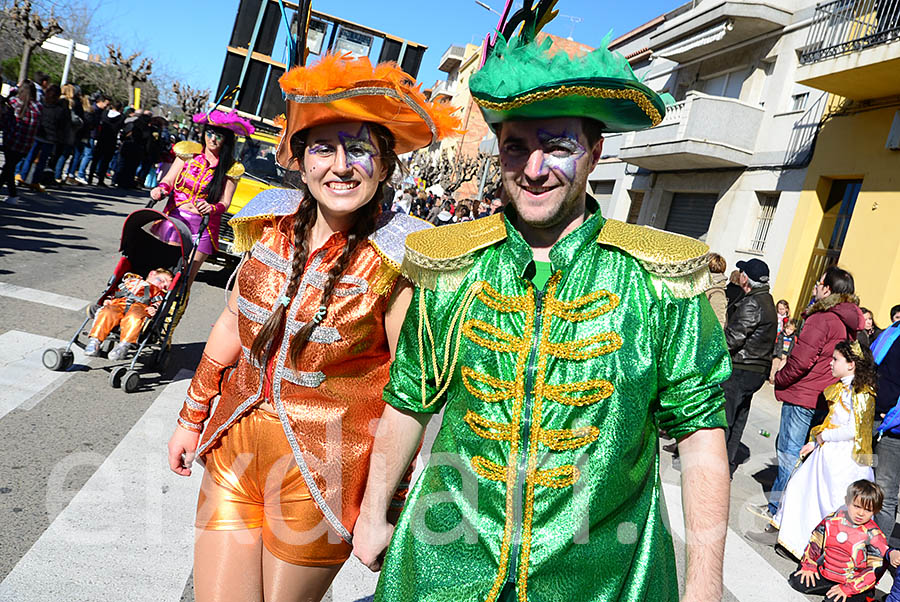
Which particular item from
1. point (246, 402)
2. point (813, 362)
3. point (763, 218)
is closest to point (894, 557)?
point (813, 362)

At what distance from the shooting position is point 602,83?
1621 mm

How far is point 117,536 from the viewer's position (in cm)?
338

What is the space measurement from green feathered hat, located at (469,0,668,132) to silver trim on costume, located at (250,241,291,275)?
856 millimetres

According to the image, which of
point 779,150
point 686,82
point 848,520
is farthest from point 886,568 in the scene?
point 686,82

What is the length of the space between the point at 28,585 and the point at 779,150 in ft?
53.2

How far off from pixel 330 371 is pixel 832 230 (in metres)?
14.3

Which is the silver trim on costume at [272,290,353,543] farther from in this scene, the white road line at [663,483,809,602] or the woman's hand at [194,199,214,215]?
the woman's hand at [194,199,214,215]

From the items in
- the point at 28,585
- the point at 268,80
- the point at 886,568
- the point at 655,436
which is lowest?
the point at 28,585

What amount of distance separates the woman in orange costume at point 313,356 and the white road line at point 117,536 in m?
1.14

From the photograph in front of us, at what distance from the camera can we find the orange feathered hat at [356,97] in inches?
84.2

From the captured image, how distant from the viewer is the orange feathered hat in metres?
2.14

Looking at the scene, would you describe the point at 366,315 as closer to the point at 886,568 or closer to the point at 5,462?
the point at 5,462

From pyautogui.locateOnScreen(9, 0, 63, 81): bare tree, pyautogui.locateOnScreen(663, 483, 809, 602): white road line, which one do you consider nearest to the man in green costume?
pyautogui.locateOnScreen(663, 483, 809, 602): white road line

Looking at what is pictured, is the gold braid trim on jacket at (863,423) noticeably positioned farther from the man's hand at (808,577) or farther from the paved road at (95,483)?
the man's hand at (808,577)
